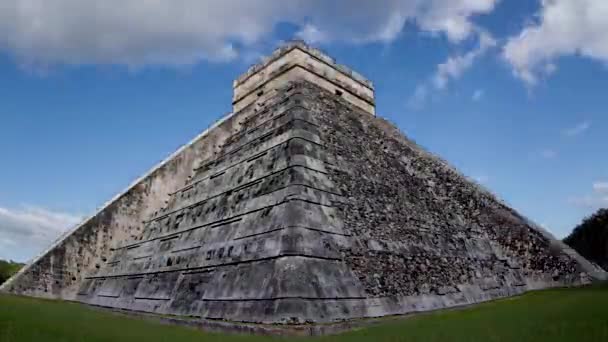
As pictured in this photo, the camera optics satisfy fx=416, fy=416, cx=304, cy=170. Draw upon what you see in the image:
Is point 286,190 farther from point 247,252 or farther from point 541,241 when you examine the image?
point 541,241

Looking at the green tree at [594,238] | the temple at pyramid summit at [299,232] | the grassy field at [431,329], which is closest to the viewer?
the grassy field at [431,329]

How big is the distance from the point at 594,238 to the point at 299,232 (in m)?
19.3

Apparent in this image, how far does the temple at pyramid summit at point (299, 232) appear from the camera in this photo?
21.9ft

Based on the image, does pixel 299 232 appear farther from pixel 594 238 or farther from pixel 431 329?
pixel 594 238

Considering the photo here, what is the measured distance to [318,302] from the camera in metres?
6.00

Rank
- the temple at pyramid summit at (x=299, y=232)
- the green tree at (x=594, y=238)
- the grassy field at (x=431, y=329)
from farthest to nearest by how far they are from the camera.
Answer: the green tree at (x=594, y=238) → the temple at pyramid summit at (x=299, y=232) → the grassy field at (x=431, y=329)

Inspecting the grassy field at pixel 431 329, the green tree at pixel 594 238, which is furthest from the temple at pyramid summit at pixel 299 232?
the green tree at pixel 594 238

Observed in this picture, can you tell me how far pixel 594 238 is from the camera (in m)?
19.9

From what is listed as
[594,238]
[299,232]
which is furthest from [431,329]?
[594,238]

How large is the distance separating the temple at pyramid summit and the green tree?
9.03 m

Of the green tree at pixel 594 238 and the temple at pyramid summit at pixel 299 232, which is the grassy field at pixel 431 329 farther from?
the green tree at pixel 594 238

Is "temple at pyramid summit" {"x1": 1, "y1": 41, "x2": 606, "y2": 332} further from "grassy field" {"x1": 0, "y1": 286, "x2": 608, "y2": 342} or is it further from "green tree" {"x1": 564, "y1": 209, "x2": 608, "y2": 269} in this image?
"green tree" {"x1": 564, "y1": 209, "x2": 608, "y2": 269}

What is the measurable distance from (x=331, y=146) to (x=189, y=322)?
502cm

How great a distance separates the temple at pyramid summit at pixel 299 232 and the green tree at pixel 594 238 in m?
9.03
